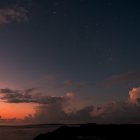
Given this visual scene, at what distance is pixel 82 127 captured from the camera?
57.3 metres

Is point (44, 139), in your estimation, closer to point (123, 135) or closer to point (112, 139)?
point (112, 139)

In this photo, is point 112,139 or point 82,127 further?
point 82,127

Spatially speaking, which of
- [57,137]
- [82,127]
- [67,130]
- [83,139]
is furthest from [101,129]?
[83,139]

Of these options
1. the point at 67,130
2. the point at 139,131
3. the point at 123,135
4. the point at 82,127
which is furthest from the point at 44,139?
the point at 139,131

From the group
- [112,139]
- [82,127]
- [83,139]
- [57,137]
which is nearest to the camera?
[83,139]

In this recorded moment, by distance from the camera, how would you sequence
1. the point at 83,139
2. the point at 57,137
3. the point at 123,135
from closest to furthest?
1. the point at 83,139
2. the point at 57,137
3. the point at 123,135

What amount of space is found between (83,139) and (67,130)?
20.5m

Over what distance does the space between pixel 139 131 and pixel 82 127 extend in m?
12.3

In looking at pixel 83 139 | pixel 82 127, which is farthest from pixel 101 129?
pixel 83 139

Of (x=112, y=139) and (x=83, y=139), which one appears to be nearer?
(x=83, y=139)

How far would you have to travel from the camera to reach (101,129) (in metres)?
57.6

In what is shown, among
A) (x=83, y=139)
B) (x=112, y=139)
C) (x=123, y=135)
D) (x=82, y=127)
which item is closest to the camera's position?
(x=83, y=139)

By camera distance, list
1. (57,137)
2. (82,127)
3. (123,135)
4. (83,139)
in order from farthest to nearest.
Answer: (82,127) < (123,135) < (57,137) < (83,139)

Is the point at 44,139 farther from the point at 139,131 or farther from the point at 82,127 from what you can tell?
the point at 139,131
